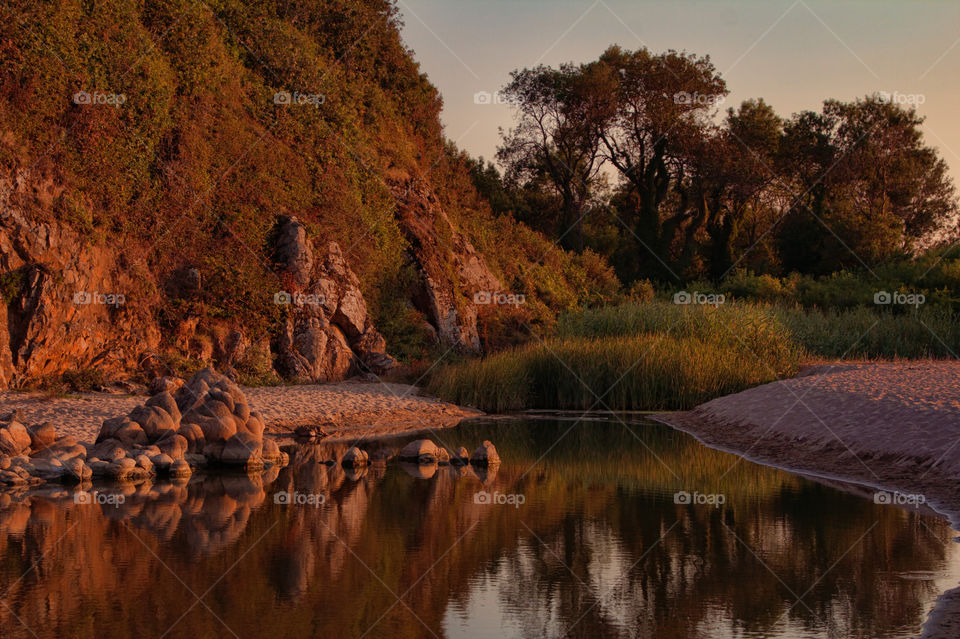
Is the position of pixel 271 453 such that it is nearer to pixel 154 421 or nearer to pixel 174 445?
Result: pixel 174 445

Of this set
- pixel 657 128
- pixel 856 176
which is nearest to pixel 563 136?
pixel 657 128

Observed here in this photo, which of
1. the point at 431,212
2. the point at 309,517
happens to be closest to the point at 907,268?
the point at 431,212

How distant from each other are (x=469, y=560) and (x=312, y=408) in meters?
10.5

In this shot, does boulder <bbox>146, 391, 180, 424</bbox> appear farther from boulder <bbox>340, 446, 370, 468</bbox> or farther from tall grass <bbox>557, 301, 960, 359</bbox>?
tall grass <bbox>557, 301, 960, 359</bbox>

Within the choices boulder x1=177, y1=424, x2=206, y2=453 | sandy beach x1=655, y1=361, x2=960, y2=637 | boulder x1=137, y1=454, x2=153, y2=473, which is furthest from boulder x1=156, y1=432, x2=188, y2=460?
sandy beach x1=655, y1=361, x2=960, y2=637

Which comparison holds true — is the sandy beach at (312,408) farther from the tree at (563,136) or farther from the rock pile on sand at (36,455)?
the tree at (563,136)

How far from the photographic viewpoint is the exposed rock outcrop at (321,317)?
2178cm

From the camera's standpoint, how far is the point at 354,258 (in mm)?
25344

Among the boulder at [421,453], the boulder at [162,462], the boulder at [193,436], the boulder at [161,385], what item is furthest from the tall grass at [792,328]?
the boulder at [162,462]

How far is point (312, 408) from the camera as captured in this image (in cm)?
1727

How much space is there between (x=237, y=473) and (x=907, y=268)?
31.1 metres

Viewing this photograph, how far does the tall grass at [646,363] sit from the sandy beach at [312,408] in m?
1.50

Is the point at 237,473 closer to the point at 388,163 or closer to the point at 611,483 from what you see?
the point at 611,483

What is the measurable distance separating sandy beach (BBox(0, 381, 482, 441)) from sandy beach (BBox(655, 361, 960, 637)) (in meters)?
5.21
